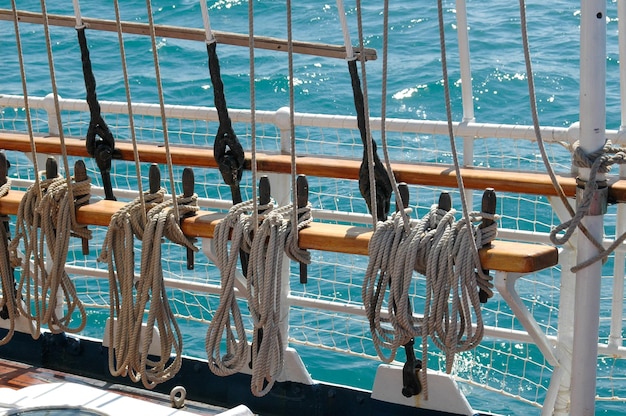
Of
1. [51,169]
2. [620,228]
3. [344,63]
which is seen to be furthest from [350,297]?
[344,63]

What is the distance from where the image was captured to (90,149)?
3.27m

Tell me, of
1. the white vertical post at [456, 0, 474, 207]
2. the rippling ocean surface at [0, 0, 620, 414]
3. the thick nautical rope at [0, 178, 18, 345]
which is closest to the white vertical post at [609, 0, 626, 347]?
the white vertical post at [456, 0, 474, 207]

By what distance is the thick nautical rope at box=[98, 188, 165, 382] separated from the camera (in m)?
2.98

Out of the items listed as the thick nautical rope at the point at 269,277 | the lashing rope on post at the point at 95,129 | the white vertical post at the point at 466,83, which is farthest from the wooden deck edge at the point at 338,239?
the white vertical post at the point at 466,83

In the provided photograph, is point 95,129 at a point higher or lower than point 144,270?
higher

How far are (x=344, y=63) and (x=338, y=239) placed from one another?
919cm

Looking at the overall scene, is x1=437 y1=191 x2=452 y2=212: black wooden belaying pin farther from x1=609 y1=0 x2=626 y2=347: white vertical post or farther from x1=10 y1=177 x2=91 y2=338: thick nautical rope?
x1=10 y1=177 x2=91 y2=338: thick nautical rope

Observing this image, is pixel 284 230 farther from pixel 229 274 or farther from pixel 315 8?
pixel 315 8

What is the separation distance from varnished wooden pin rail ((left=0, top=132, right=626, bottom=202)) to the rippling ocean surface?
6817mm

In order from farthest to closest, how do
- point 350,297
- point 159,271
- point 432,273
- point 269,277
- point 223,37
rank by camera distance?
point 350,297
point 223,37
point 159,271
point 269,277
point 432,273

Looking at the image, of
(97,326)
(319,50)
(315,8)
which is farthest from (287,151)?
(315,8)

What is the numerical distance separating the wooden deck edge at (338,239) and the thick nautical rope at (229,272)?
0.06 meters

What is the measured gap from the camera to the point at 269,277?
2824 millimetres

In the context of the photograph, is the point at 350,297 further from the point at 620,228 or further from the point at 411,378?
the point at 620,228
